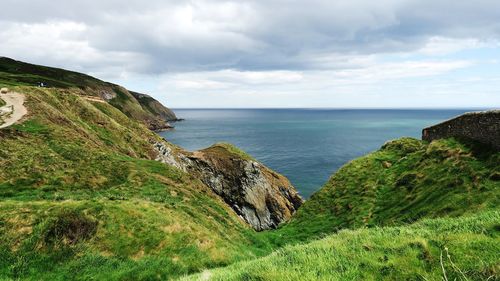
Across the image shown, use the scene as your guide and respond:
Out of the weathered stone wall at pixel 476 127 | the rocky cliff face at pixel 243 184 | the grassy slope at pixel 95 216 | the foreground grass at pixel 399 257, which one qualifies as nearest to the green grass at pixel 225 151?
the rocky cliff face at pixel 243 184

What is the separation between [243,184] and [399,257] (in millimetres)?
52372

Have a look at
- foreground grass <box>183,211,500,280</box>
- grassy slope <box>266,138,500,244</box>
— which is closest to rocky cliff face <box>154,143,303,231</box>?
grassy slope <box>266,138,500,244</box>

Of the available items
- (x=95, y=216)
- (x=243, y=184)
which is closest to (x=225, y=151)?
(x=243, y=184)

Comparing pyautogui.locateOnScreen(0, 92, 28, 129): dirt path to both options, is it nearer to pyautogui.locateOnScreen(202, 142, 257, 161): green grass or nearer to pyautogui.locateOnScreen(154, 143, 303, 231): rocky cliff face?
pyautogui.locateOnScreen(154, 143, 303, 231): rocky cliff face

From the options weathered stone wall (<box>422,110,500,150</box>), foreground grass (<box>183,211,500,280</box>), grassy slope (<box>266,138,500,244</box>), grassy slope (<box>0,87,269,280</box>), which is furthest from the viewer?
weathered stone wall (<box>422,110,500,150</box>)

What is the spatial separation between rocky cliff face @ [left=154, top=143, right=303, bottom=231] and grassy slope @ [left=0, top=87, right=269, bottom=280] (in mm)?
19688

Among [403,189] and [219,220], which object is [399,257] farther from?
[219,220]

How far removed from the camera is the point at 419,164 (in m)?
33.7

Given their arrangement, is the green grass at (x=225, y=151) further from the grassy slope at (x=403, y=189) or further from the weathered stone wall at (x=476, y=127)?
the weathered stone wall at (x=476, y=127)

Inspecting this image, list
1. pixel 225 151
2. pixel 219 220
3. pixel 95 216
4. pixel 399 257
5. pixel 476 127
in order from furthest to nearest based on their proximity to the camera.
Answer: pixel 225 151 < pixel 219 220 < pixel 476 127 < pixel 95 216 < pixel 399 257

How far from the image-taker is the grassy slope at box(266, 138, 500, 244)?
2331cm

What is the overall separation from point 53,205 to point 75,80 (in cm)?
18108

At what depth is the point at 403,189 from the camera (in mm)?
31188

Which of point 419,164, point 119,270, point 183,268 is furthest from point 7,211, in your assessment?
point 419,164
